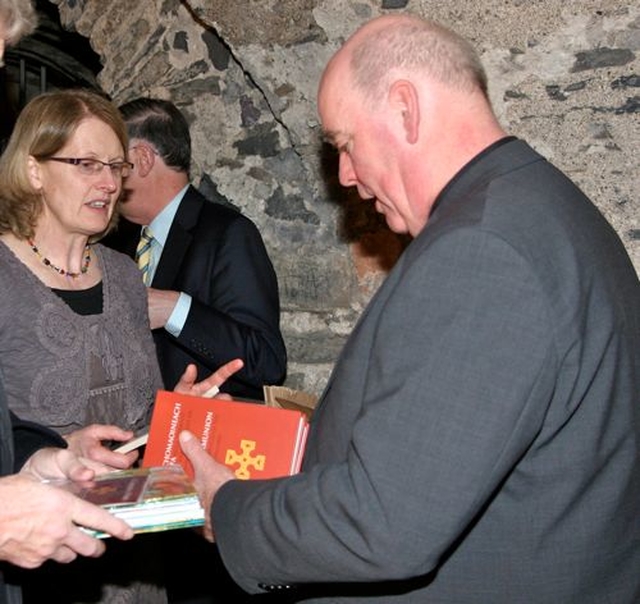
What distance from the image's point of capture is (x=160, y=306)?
310cm

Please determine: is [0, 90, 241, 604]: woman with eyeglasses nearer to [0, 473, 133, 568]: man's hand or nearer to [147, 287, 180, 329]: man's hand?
[147, 287, 180, 329]: man's hand

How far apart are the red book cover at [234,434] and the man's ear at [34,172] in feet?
3.24

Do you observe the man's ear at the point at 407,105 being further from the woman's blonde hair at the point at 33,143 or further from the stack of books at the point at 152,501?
the woman's blonde hair at the point at 33,143

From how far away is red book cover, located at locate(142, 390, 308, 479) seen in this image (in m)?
1.90

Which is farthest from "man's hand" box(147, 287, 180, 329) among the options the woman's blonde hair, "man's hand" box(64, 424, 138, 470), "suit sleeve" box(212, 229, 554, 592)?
"suit sleeve" box(212, 229, 554, 592)

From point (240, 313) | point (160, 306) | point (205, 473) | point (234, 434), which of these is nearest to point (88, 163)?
point (160, 306)

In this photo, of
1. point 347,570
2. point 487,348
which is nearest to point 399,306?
point 487,348

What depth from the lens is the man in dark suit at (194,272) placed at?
3135 millimetres

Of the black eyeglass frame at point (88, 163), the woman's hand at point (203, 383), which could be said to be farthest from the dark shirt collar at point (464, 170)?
the black eyeglass frame at point (88, 163)

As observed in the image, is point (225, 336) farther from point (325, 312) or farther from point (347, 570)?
point (347, 570)

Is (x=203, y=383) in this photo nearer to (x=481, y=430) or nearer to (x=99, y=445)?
(x=99, y=445)

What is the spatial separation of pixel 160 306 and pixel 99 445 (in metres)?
0.88

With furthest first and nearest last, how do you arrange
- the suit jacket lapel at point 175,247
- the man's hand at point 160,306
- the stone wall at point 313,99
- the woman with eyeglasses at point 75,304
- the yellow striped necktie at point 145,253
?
the yellow striped necktie at point 145,253 < the suit jacket lapel at point 175,247 < the man's hand at point 160,306 < the stone wall at point 313,99 < the woman with eyeglasses at point 75,304

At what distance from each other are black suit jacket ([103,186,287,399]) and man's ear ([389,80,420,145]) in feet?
5.47
